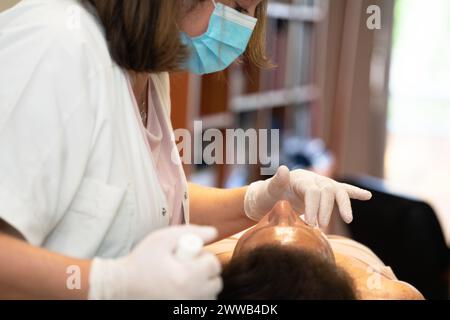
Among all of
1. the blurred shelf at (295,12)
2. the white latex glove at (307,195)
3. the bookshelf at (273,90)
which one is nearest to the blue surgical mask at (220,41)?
the white latex glove at (307,195)

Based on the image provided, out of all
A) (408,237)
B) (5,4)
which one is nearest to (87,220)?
(5,4)

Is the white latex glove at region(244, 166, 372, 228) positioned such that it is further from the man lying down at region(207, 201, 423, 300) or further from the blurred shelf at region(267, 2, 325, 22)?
the blurred shelf at region(267, 2, 325, 22)

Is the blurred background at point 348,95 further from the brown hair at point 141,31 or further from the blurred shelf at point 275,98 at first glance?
the brown hair at point 141,31

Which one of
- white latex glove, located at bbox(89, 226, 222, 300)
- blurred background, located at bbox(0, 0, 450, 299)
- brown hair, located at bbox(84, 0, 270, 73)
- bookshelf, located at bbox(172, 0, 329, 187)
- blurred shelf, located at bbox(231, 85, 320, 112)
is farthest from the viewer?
blurred shelf, located at bbox(231, 85, 320, 112)

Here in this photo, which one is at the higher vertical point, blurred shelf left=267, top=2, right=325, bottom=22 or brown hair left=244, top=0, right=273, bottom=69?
blurred shelf left=267, top=2, right=325, bottom=22

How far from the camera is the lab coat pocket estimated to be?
983mm

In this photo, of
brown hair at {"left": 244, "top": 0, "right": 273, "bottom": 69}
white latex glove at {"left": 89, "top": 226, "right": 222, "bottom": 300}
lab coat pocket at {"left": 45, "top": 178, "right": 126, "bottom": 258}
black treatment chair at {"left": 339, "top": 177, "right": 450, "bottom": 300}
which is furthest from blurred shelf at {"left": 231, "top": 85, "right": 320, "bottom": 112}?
white latex glove at {"left": 89, "top": 226, "right": 222, "bottom": 300}

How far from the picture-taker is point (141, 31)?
1.02 metres

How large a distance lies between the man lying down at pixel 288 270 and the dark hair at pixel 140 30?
0.34 meters

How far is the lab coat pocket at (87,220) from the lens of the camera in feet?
3.22

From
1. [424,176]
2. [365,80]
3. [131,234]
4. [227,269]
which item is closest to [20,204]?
[131,234]

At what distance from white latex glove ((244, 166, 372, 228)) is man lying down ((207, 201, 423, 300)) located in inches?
1.8

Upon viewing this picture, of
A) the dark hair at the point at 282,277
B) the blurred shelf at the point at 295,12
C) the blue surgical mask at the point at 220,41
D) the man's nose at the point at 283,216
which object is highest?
the blurred shelf at the point at 295,12

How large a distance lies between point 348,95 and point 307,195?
2.98m
